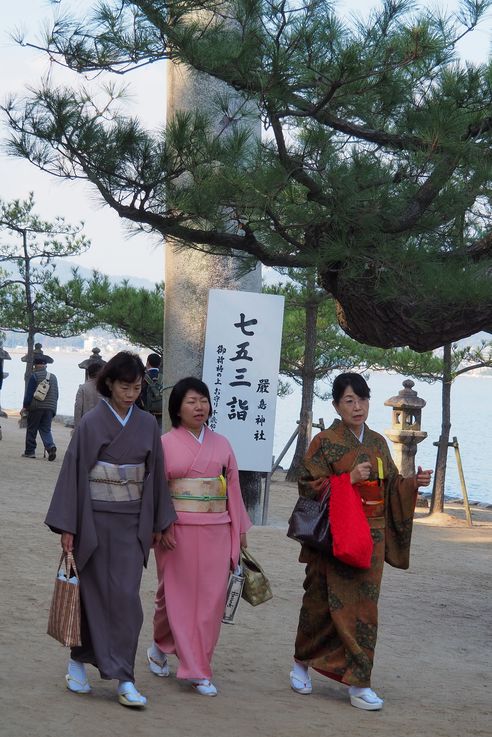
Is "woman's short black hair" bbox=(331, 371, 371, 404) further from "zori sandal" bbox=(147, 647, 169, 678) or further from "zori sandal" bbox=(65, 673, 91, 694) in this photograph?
"zori sandal" bbox=(65, 673, 91, 694)

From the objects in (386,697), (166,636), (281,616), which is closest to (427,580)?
(281,616)

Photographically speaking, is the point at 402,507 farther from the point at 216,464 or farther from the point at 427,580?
the point at 427,580

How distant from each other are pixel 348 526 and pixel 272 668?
121 centimetres

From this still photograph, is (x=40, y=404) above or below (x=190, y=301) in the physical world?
below

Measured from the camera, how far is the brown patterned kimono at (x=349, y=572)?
183 inches

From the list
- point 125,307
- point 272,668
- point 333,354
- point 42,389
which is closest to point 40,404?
point 42,389

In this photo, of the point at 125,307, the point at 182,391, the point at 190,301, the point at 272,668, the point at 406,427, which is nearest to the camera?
the point at 182,391

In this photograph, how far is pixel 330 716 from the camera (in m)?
4.47

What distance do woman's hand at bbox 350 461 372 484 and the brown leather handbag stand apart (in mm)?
163

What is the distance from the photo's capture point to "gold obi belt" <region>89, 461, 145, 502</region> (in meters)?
4.37

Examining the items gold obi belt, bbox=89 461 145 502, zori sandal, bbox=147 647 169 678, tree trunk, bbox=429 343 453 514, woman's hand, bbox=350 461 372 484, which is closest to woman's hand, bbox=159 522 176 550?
gold obi belt, bbox=89 461 145 502

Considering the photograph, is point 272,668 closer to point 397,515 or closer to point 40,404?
point 397,515

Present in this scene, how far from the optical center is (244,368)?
912 centimetres

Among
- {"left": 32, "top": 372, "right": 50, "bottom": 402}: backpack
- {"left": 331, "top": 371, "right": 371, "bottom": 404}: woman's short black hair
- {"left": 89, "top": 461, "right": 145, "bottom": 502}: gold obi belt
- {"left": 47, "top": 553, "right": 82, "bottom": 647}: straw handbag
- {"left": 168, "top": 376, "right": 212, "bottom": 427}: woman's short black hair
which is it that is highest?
{"left": 32, "top": 372, "right": 50, "bottom": 402}: backpack
